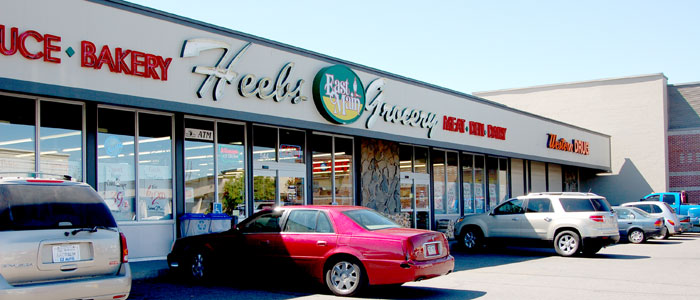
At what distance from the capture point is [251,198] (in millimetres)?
16328

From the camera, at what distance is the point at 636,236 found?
22422 millimetres

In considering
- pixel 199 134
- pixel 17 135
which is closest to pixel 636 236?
pixel 199 134

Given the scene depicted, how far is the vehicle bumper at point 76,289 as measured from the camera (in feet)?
21.4

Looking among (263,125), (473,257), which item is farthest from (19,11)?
(473,257)

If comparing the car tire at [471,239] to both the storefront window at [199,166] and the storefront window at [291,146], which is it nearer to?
the storefront window at [291,146]

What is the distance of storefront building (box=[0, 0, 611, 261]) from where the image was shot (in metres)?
11.8

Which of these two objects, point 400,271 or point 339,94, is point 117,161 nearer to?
point 339,94

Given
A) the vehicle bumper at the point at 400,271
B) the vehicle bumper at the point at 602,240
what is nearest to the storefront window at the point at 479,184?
the vehicle bumper at the point at 602,240

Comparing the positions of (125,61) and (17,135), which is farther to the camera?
(125,61)

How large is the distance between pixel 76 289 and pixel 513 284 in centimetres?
736

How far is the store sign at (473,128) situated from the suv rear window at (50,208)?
1613cm

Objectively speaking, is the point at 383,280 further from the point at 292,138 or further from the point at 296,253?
the point at 292,138

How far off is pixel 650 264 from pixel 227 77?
10.5m

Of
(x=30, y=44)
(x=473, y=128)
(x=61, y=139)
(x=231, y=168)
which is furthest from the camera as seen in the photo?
(x=473, y=128)
